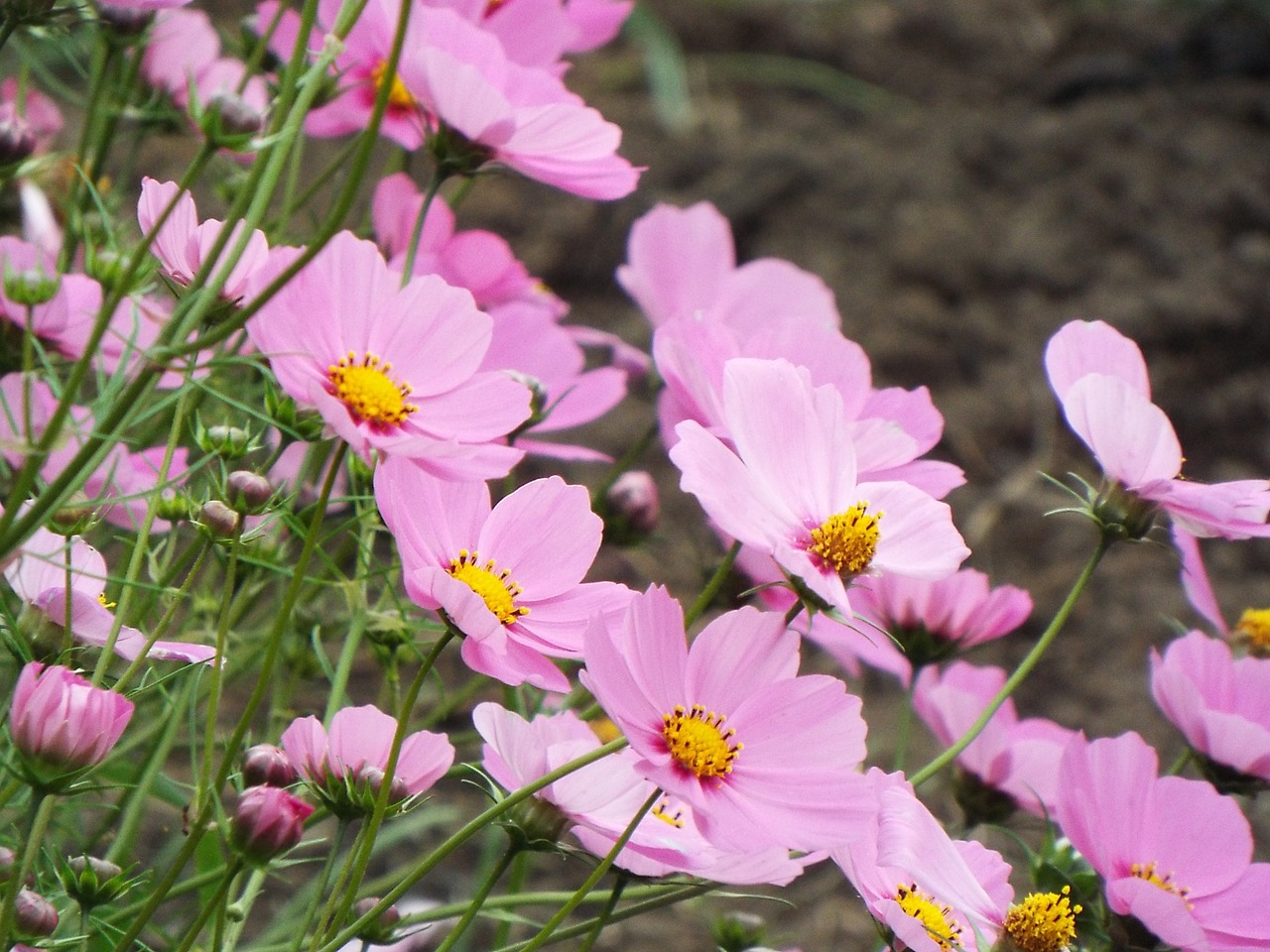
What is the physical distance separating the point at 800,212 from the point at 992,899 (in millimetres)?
1342

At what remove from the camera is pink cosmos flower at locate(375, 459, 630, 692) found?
414 mm

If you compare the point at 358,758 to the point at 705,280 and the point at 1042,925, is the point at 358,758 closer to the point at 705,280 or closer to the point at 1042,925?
the point at 1042,925

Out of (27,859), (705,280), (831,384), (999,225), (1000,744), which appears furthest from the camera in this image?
(999,225)

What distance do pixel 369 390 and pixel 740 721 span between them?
0.14m

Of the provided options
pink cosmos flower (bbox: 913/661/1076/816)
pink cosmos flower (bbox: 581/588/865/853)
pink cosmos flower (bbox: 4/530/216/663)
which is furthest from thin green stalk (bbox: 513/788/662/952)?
pink cosmos flower (bbox: 913/661/1076/816)

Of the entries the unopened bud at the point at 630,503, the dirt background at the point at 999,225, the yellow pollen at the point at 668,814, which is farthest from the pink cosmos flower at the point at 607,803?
the dirt background at the point at 999,225

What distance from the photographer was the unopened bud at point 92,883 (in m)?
0.42

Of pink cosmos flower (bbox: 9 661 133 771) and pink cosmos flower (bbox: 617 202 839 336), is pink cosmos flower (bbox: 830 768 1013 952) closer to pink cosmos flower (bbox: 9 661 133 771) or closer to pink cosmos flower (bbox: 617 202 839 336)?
pink cosmos flower (bbox: 9 661 133 771)

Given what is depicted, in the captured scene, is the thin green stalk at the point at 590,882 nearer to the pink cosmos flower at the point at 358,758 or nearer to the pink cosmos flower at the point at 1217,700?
the pink cosmos flower at the point at 358,758

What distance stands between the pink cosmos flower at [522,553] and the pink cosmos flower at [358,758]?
0.04m

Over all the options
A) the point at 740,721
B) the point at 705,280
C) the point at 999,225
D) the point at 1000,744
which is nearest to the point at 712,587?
the point at 740,721

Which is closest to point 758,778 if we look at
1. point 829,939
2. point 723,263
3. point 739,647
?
point 739,647

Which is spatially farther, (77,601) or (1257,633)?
(1257,633)

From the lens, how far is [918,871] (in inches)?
15.9
